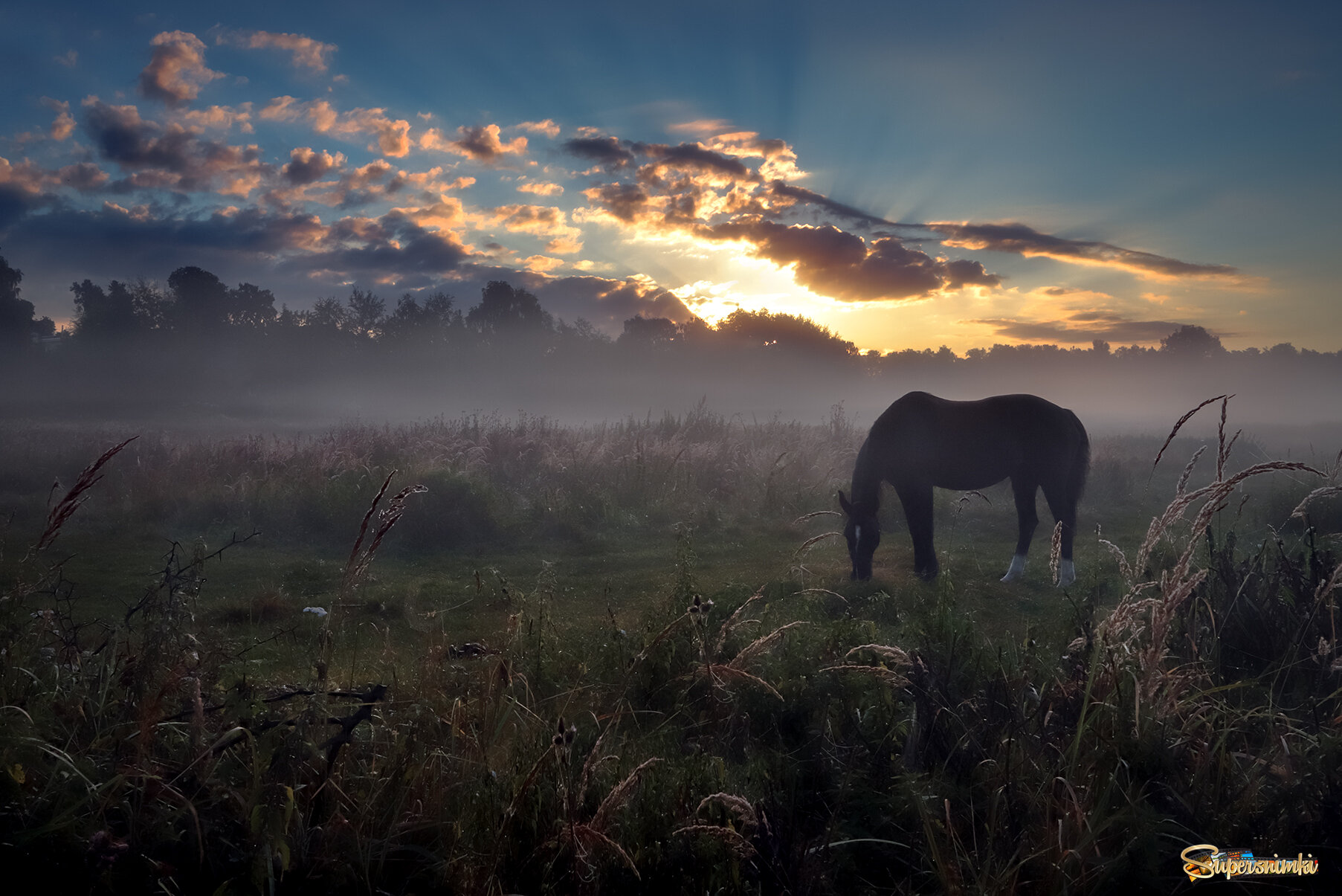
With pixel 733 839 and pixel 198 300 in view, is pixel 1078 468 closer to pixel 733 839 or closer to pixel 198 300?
pixel 733 839

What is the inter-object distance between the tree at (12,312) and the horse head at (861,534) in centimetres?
5651

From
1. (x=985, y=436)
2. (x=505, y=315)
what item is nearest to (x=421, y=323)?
(x=505, y=315)

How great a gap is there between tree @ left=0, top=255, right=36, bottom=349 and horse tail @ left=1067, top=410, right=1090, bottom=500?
2292 inches

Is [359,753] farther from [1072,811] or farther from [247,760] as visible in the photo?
[1072,811]

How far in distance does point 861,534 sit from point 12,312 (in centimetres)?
5796

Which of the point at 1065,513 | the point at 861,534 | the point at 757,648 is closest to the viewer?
the point at 757,648

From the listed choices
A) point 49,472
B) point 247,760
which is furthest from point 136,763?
point 49,472

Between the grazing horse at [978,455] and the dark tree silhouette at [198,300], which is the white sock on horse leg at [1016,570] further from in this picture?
the dark tree silhouette at [198,300]

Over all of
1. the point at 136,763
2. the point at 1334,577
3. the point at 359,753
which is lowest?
the point at 359,753

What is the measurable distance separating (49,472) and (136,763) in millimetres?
14640

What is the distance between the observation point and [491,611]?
620 centimetres

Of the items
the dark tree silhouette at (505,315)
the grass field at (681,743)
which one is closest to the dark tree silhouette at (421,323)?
the dark tree silhouette at (505,315)

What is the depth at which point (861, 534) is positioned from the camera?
7.45 m

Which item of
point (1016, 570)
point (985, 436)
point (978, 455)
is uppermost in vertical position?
point (985, 436)
